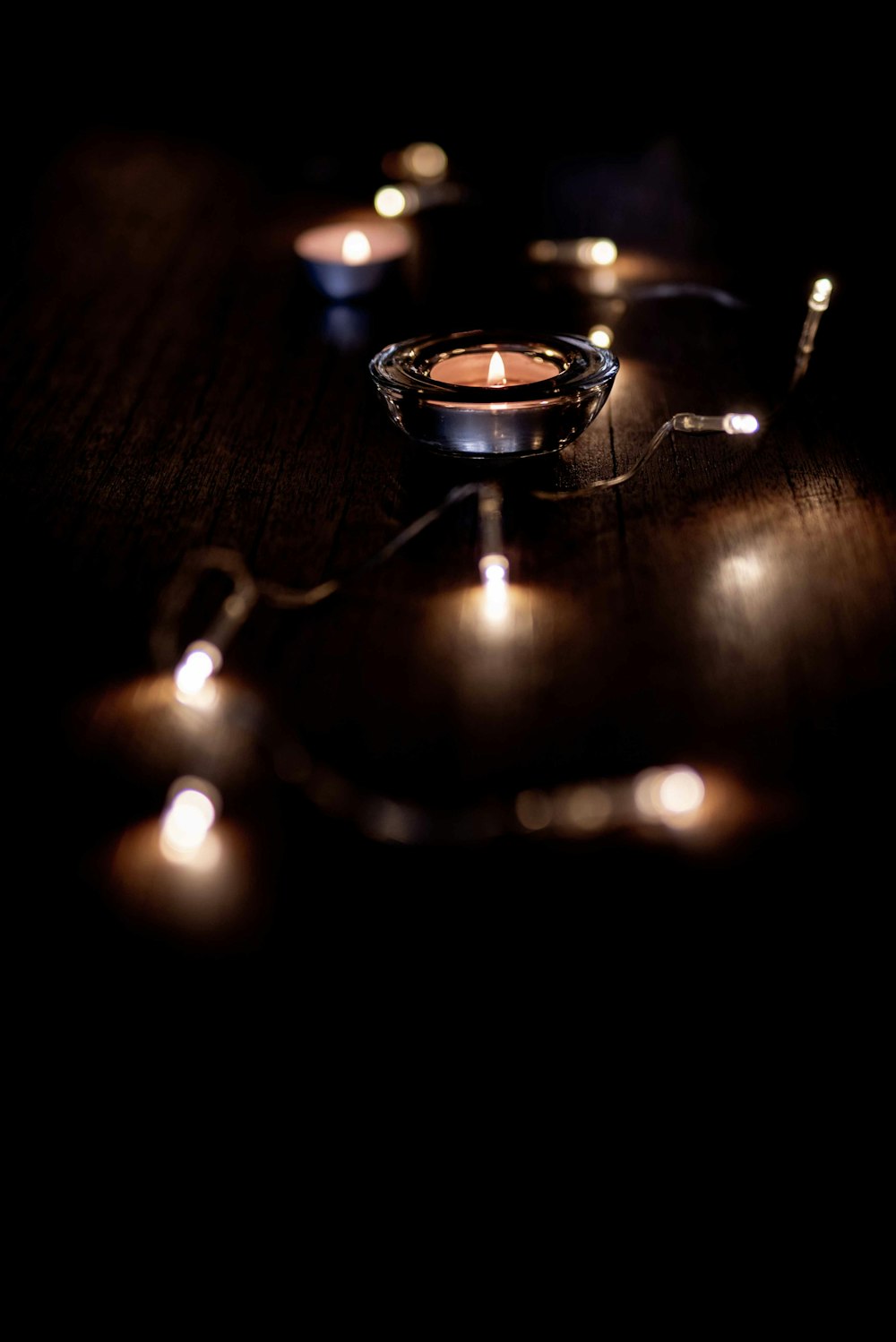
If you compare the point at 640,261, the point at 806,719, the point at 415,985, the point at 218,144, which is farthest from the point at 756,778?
the point at 218,144

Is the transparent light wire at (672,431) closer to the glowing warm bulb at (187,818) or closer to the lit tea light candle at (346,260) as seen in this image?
the glowing warm bulb at (187,818)

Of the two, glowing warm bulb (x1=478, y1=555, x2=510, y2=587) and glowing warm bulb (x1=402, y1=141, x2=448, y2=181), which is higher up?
glowing warm bulb (x1=402, y1=141, x2=448, y2=181)


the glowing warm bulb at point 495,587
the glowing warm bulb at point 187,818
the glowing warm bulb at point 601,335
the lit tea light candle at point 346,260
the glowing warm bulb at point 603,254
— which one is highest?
the glowing warm bulb at point 603,254

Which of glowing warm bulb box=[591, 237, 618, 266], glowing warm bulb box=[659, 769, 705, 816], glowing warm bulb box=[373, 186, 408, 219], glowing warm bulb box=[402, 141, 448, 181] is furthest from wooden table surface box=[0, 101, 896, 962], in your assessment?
glowing warm bulb box=[402, 141, 448, 181]

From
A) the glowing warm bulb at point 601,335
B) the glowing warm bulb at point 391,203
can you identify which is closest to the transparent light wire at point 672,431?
the glowing warm bulb at point 601,335

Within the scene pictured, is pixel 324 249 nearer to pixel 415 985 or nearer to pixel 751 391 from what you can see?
pixel 751 391

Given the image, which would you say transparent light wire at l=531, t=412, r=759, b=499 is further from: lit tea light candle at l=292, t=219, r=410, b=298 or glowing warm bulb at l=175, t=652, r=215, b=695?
lit tea light candle at l=292, t=219, r=410, b=298
